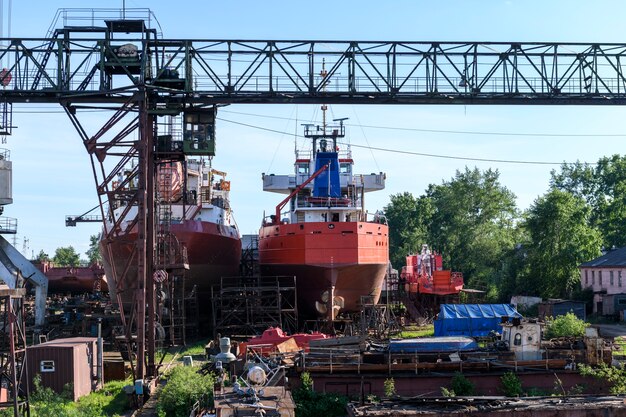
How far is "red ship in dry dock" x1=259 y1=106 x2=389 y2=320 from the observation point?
40.8 meters

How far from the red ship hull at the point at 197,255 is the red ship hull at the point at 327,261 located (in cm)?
308

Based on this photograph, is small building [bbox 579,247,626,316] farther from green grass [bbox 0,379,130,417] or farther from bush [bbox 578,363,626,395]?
green grass [bbox 0,379,130,417]

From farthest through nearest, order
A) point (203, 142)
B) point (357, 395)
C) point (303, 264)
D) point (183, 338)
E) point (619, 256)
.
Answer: point (619, 256) < point (303, 264) < point (183, 338) < point (203, 142) < point (357, 395)

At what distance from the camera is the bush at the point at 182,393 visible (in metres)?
22.3

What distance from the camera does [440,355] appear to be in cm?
2728

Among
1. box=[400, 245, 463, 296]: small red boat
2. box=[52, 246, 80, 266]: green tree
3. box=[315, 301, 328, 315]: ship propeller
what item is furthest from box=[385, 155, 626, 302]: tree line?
box=[52, 246, 80, 266]: green tree

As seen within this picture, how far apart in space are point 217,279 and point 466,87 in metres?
19.0

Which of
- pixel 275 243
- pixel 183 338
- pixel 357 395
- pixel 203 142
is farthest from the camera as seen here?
pixel 275 243

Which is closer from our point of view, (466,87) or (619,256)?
(466,87)

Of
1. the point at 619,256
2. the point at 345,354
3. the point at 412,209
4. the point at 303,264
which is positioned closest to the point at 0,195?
the point at 303,264

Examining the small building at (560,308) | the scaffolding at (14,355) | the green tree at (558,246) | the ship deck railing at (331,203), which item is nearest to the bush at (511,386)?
the scaffolding at (14,355)

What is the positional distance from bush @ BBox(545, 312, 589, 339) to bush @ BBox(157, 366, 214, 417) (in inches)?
632

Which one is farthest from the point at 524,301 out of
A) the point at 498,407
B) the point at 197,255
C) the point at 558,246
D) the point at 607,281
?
the point at 498,407

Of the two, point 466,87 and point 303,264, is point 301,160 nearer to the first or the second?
point 303,264
